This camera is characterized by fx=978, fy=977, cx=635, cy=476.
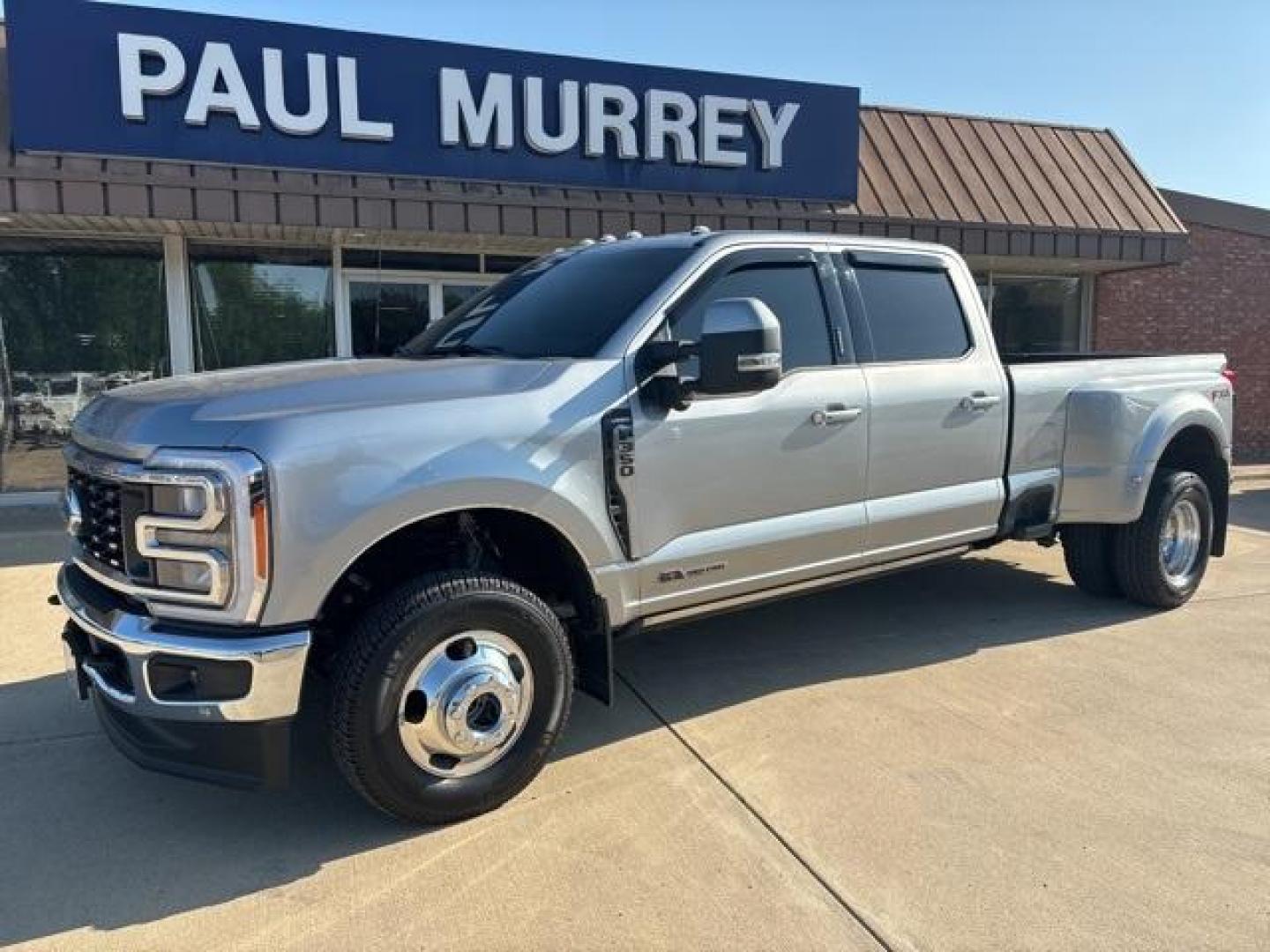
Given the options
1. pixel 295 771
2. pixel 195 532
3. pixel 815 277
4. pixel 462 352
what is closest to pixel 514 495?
pixel 195 532

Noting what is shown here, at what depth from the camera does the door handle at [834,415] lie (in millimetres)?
4188

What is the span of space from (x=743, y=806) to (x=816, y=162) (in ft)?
27.7

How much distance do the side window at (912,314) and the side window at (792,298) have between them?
0.33 m

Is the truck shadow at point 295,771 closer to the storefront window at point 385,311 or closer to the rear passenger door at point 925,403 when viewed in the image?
the rear passenger door at point 925,403

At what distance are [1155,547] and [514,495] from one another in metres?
4.21

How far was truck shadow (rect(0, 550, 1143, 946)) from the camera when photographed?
298cm

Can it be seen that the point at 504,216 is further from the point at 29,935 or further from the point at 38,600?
the point at 29,935

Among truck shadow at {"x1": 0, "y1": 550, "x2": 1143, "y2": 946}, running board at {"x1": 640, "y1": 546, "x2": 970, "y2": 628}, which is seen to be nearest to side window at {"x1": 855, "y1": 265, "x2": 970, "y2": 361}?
running board at {"x1": 640, "y1": 546, "x2": 970, "y2": 628}

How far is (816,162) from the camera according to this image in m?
10.4

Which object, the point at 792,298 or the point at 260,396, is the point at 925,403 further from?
the point at 260,396

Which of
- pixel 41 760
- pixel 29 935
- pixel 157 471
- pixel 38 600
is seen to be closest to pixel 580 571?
pixel 157 471

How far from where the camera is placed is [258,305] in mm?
10273

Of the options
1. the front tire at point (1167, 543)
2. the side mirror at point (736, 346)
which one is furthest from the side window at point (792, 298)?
the front tire at point (1167, 543)

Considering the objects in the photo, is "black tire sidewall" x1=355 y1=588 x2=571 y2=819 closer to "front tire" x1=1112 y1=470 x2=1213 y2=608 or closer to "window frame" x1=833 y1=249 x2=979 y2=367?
"window frame" x1=833 y1=249 x2=979 y2=367
